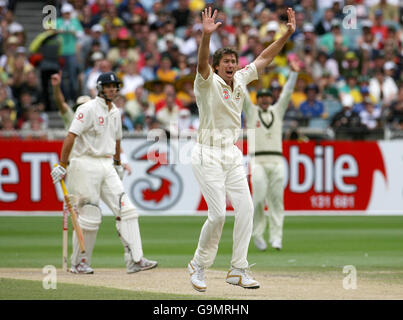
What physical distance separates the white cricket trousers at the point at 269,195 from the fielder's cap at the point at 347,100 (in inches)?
302

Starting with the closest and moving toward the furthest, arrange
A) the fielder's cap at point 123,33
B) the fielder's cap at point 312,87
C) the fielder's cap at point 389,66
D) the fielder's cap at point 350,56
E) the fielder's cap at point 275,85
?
1. the fielder's cap at point 275,85
2. the fielder's cap at point 312,87
3. the fielder's cap at point 389,66
4. the fielder's cap at point 350,56
5. the fielder's cap at point 123,33

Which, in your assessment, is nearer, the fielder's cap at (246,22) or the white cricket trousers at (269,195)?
the white cricket trousers at (269,195)

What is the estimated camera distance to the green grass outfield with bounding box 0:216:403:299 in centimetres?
1216

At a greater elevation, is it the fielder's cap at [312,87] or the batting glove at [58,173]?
the fielder's cap at [312,87]

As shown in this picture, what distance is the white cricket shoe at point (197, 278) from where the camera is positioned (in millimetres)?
9273

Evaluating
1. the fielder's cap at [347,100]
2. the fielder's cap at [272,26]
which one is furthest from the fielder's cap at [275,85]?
the fielder's cap at [272,26]

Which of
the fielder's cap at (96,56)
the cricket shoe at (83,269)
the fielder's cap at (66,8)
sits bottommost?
the cricket shoe at (83,269)

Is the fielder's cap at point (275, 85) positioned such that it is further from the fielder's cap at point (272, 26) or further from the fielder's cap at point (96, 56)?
the fielder's cap at point (96, 56)

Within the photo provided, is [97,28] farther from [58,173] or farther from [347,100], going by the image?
[58,173]

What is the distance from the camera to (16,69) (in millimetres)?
22656

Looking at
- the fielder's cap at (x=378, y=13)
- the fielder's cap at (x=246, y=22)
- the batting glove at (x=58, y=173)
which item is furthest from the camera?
the fielder's cap at (x=378, y=13)

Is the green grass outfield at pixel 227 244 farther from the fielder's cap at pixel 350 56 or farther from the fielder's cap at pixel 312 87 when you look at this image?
the fielder's cap at pixel 350 56

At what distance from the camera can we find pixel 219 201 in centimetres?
924

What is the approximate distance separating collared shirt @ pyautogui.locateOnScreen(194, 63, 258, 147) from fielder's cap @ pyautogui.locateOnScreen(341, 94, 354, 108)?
12526 mm
